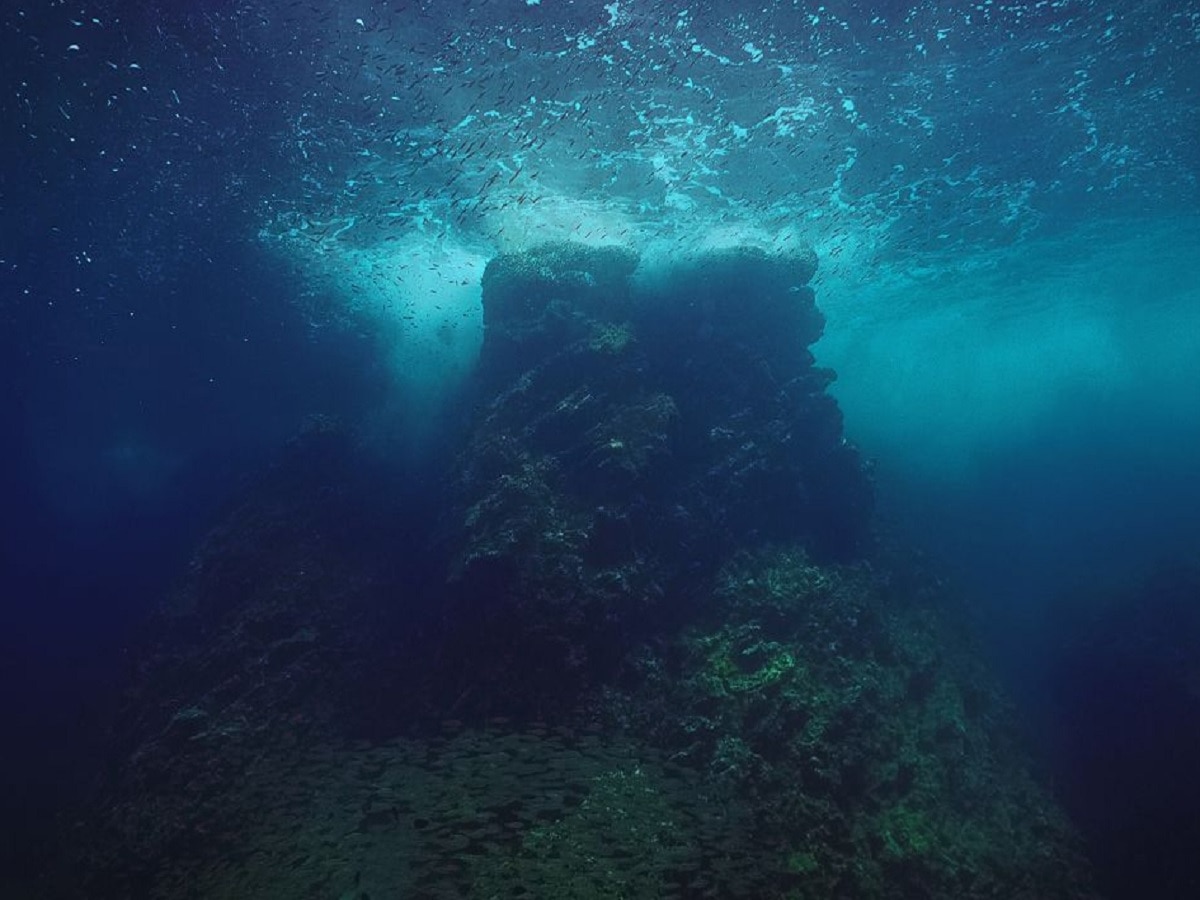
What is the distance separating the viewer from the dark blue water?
13.2m

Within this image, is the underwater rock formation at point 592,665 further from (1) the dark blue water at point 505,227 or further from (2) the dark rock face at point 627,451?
(1) the dark blue water at point 505,227

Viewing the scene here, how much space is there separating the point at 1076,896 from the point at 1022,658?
37.6 feet

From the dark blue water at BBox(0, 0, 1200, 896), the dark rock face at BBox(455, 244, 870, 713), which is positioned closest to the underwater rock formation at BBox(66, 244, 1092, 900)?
the dark rock face at BBox(455, 244, 870, 713)

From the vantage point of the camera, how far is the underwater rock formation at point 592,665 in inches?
391

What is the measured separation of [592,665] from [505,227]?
59.6ft

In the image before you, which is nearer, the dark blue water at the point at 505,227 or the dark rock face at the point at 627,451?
the dark blue water at the point at 505,227

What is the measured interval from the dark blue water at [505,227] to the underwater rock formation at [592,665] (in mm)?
3460

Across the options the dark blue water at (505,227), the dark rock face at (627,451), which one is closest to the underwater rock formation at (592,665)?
the dark rock face at (627,451)

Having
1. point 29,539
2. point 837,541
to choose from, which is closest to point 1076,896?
point 837,541

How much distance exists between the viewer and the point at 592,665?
44.3 ft

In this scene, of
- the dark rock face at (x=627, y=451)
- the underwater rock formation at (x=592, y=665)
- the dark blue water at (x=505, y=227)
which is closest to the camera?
the underwater rock formation at (x=592, y=665)

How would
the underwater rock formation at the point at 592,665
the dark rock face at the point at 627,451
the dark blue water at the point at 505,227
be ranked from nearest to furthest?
the underwater rock formation at the point at 592,665 → the dark blue water at the point at 505,227 → the dark rock face at the point at 627,451

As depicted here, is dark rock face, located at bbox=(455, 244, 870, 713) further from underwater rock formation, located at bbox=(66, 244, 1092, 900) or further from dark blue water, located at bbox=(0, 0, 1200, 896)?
dark blue water, located at bbox=(0, 0, 1200, 896)

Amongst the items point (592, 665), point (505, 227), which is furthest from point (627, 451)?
point (505, 227)
